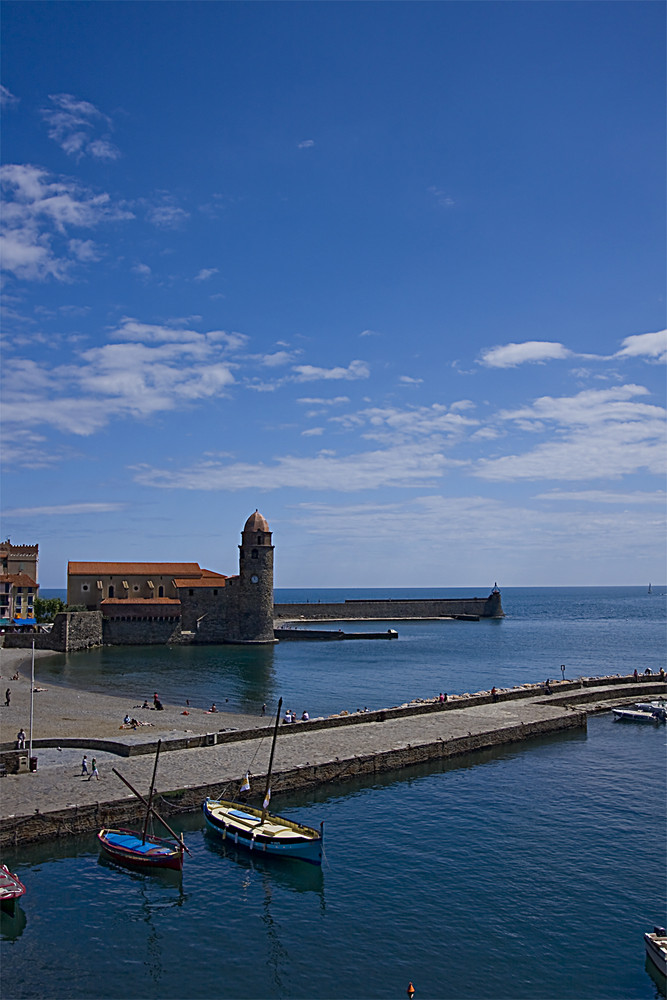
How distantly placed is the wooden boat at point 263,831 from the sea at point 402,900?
36cm

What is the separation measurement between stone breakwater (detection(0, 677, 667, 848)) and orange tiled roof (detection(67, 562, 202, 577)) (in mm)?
57685

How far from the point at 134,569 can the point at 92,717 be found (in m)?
54.0

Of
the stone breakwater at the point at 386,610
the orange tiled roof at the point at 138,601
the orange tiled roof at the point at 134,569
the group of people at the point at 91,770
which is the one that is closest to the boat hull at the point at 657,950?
the group of people at the point at 91,770

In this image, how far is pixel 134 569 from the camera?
91438 mm

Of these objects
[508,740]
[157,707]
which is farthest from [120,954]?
[157,707]

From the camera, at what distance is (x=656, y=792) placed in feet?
91.6

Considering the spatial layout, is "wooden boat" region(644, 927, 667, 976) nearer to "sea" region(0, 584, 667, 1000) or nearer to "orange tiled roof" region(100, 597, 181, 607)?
"sea" region(0, 584, 667, 1000)

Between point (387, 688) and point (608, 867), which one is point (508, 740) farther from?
point (387, 688)

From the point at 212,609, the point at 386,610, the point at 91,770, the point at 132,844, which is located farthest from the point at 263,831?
the point at 386,610

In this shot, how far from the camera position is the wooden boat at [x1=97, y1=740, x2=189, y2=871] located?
1989 centimetres

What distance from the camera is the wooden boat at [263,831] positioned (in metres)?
20.7

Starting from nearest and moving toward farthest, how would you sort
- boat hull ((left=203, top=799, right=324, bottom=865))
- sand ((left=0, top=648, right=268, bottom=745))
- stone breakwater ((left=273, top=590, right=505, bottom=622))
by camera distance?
boat hull ((left=203, top=799, right=324, bottom=865)) → sand ((left=0, top=648, right=268, bottom=745)) → stone breakwater ((left=273, top=590, right=505, bottom=622))

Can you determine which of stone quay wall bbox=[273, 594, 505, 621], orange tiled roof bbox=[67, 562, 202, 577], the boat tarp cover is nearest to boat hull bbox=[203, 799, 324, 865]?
the boat tarp cover

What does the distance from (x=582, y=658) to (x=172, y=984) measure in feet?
209
